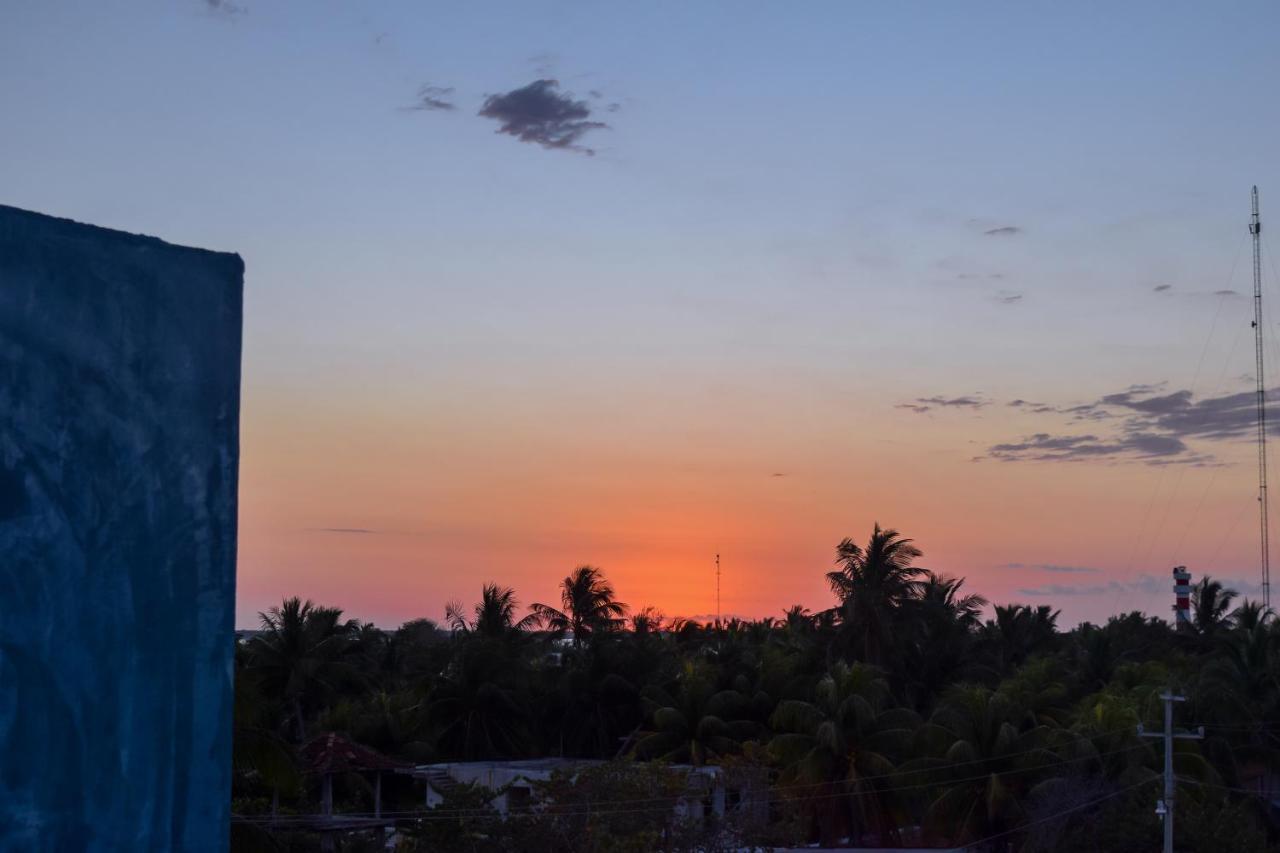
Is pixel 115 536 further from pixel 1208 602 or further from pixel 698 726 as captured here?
pixel 1208 602

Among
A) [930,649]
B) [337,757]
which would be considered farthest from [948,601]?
[337,757]

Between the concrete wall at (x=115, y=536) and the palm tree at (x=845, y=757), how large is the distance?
102 feet

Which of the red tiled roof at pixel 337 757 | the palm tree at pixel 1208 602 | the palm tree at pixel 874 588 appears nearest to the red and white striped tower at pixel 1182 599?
the palm tree at pixel 1208 602

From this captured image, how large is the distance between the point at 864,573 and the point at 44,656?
149 feet

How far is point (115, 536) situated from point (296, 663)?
40.6 metres

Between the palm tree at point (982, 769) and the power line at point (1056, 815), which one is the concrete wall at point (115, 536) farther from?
Result: the palm tree at point (982, 769)

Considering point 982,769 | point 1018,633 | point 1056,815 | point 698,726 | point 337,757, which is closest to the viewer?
point 337,757

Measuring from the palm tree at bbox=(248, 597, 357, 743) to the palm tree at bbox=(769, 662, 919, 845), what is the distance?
1771 centimetres

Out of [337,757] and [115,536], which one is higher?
[115,536]

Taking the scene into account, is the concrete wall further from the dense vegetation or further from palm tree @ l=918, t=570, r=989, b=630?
palm tree @ l=918, t=570, r=989, b=630

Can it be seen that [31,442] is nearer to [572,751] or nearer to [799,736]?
[799,736]

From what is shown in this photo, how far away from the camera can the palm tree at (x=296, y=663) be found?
48.4 m

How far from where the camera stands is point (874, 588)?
5247 centimetres

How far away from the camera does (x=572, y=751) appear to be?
171 ft
